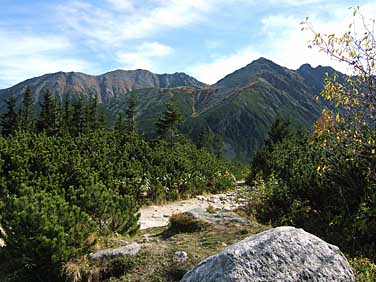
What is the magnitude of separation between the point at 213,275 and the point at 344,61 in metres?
3.93

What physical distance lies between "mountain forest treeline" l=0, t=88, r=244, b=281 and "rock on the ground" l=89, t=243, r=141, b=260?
341mm

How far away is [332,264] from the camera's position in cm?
628

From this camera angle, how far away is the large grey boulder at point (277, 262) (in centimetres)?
564

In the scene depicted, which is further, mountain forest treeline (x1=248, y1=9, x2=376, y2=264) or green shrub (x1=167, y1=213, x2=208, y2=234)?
green shrub (x1=167, y1=213, x2=208, y2=234)

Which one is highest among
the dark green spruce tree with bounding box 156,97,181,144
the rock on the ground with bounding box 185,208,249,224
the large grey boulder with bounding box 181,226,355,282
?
the dark green spruce tree with bounding box 156,97,181,144

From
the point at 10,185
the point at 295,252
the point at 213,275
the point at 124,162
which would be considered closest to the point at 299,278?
Answer: the point at 295,252

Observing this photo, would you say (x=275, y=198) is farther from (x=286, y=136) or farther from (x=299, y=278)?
(x=286, y=136)

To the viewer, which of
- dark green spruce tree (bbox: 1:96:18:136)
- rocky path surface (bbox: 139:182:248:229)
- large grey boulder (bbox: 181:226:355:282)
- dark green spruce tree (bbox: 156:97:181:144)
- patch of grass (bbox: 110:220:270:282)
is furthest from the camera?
dark green spruce tree (bbox: 1:96:18:136)

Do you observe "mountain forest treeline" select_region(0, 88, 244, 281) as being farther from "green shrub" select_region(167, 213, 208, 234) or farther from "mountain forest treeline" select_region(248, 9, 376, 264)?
"mountain forest treeline" select_region(248, 9, 376, 264)

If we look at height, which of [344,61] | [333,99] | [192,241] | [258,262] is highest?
[344,61]

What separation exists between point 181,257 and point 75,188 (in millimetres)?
8495

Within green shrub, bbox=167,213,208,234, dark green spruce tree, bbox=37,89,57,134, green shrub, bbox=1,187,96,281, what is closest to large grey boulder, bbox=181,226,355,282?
green shrub, bbox=1,187,96,281

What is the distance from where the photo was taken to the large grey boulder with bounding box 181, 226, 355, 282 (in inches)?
222

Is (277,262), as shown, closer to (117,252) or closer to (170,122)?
(117,252)
